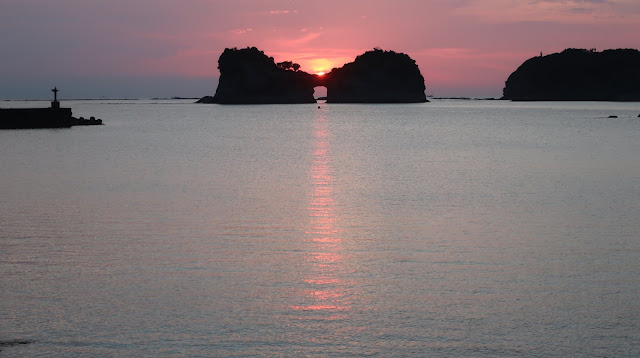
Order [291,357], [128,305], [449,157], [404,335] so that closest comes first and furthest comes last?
[291,357], [404,335], [128,305], [449,157]

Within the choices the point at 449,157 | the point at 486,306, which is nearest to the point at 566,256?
the point at 486,306

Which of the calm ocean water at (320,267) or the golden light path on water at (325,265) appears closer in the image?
the calm ocean water at (320,267)

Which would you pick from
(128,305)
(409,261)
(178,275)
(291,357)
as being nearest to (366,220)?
(409,261)

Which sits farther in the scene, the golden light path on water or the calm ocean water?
the golden light path on water

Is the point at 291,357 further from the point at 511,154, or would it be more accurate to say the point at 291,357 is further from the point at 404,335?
the point at 511,154

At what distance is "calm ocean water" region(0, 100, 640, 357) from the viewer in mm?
8250

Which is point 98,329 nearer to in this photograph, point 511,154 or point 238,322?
point 238,322

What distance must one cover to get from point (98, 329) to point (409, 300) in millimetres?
4190

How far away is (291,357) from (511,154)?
35409mm

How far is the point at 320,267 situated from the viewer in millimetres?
11844

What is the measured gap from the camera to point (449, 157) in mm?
38906

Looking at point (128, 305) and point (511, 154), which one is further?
point (511, 154)

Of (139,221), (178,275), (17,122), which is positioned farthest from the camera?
(17,122)

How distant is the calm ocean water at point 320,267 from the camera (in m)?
8.25
